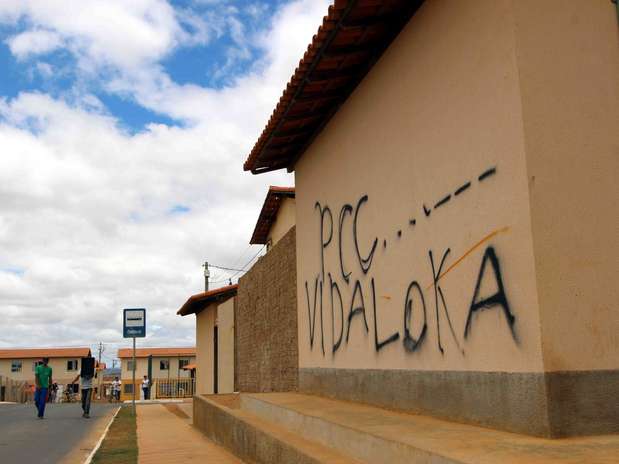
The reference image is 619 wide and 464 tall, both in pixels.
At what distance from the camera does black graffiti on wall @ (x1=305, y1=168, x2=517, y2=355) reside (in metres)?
5.24

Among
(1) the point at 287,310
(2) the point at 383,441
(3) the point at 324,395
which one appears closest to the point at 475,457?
(2) the point at 383,441

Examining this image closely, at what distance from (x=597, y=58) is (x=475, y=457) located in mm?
2944

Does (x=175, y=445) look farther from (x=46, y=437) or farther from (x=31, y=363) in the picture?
(x=31, y=363)

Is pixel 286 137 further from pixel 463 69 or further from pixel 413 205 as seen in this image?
pixel 463 69

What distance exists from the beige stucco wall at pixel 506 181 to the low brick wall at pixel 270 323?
4.49 meters

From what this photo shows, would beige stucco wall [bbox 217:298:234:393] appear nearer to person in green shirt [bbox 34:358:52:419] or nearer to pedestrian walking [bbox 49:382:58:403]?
person in green shirt [bbox 34:358:52:419]

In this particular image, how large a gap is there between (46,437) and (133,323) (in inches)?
236

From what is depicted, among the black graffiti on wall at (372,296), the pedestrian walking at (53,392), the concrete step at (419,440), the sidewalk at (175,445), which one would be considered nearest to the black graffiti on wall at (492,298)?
the black graffiti on wall at (372,296)

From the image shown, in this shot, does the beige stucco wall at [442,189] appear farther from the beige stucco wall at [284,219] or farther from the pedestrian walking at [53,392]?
the pedestrian walking at [53,392]

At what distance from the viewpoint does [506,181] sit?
4.93 metres

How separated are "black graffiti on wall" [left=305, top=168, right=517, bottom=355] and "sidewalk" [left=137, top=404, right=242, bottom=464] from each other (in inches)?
80.3

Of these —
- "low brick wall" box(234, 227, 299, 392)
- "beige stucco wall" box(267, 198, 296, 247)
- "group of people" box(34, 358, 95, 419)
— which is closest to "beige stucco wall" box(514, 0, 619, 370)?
"low brick wall" box(234, 227, 299, 392)

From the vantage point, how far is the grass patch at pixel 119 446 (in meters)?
9.61

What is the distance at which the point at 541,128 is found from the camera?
4777mm
